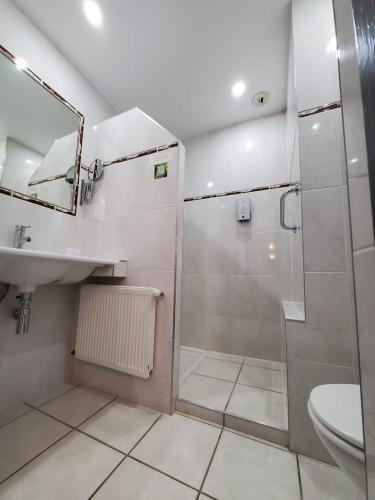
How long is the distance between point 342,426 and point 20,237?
1.61 m

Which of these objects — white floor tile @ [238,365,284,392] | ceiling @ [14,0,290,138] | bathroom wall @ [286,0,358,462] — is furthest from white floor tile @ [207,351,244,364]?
ceiling @ [14,0,290,138]

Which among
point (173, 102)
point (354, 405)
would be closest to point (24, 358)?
point (354, 405)

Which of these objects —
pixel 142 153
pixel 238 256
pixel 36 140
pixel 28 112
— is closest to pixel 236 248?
pixel 238 256

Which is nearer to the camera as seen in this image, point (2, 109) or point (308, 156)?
point (308, 156)

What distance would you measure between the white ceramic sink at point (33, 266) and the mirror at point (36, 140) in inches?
21.2

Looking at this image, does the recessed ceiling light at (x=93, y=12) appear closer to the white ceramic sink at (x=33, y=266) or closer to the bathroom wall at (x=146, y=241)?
the bathroom wall at (x=146, y=241)

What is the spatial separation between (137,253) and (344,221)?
3.78 ft

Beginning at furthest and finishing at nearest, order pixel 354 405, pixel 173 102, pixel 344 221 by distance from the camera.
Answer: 1. pixel 173 102
2. pixel 344 221
3. pixel 354 405

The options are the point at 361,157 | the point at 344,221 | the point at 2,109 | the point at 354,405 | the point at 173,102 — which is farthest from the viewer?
the point at 173,102

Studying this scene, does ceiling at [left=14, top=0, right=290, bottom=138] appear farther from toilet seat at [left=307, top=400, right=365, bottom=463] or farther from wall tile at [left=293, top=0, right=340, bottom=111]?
toilet seat at [left=307, top=400, right=365, bottom=463]

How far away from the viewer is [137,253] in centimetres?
137

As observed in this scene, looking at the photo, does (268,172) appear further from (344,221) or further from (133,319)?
(133,319)

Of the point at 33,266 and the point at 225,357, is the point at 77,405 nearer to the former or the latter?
the point at 33,266

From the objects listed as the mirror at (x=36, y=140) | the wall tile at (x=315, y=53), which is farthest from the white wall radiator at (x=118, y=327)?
the wall tile at (x=315, y=53)
